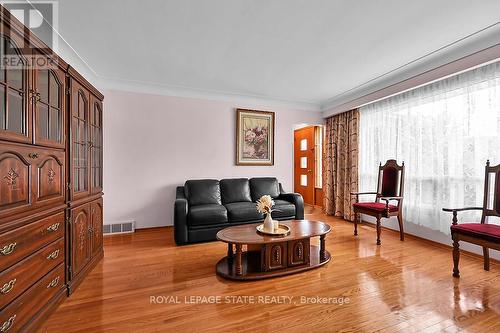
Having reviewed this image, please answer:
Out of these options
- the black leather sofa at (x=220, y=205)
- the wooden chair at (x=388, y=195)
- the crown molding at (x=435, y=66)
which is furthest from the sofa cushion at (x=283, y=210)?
the crown molding at (x=435, y=66)

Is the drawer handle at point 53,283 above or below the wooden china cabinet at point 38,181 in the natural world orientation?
below

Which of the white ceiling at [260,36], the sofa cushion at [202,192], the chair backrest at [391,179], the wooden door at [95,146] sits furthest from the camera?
the sofa cushion at [202,192]

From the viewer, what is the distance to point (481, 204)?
9.23 feet

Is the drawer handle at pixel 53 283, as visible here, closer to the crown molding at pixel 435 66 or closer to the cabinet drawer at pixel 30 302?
the cabinet drawer at pixel 30 302

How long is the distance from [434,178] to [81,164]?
14.9ft

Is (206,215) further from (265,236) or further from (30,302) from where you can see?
(30,302)

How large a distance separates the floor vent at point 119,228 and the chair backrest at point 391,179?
421 cm

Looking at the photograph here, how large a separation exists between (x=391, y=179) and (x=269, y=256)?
2596 mm

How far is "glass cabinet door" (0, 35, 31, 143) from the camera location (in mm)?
1366

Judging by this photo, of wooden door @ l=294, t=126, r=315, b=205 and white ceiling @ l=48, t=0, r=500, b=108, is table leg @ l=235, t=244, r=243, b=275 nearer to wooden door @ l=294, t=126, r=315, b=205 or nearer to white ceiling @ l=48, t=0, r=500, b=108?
white ceiling @ l=48, t=0, r=500, b=108

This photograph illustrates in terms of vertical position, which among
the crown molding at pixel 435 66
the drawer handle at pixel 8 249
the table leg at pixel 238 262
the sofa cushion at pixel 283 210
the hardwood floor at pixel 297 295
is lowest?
the hardwood floor at pixel 297 295

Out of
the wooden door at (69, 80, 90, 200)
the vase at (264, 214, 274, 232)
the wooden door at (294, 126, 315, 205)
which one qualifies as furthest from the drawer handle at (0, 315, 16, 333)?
the wooden door at (294, 126, 315, 205)

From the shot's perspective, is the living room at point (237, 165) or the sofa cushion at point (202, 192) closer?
the living room at point (237, 165)

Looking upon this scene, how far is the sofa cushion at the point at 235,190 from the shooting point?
4129mm
